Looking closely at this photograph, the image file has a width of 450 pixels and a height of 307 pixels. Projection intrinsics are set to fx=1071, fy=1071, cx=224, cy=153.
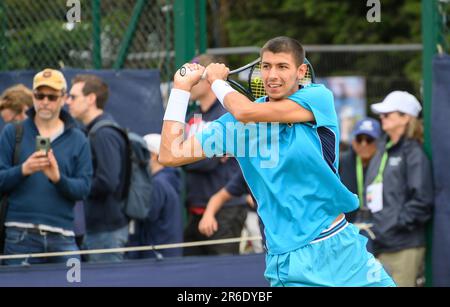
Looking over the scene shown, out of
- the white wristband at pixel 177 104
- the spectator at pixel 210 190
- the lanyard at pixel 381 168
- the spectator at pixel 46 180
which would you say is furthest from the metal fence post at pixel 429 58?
the white wristband at pixel 177 104

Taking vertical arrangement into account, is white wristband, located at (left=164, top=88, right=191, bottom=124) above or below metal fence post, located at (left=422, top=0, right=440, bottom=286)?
below

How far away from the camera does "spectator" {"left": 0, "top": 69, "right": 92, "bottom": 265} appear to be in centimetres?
841

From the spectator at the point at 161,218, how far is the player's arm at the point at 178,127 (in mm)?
3679

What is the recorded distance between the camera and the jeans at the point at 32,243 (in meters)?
8.43

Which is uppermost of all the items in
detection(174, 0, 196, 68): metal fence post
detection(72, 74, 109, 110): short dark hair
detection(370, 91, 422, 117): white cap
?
detection(174, 0, 196, 68): metal fence post

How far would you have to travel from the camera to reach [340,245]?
5.86 m

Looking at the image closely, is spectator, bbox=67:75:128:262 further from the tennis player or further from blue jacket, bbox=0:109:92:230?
the tennis player

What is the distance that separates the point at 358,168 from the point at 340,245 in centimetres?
478

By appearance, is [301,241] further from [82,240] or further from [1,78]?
[1,78]

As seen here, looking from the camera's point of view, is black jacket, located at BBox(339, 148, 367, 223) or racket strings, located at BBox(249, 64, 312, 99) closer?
racket strings, located at BBox(249, 64, 312, 99)

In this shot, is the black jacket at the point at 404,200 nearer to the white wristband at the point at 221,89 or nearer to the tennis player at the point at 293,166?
the tennis player at the point at 293,166

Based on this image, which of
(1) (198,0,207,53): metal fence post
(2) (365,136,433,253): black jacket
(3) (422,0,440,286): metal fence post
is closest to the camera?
(2) (365,136,433,253): black jacket

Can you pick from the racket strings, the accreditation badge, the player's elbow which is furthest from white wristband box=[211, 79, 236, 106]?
the accreditation badge

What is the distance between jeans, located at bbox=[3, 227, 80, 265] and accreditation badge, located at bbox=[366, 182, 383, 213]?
276 centimetres
